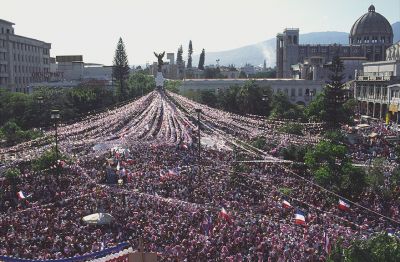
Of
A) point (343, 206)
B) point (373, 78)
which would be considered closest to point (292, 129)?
point (343, 206)

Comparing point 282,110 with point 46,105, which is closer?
point 46,105

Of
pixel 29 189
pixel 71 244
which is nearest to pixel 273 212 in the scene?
pixel 71 244

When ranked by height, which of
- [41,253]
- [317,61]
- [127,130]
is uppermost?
[317,61]

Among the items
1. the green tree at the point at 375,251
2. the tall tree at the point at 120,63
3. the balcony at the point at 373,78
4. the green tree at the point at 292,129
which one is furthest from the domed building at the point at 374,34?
the green tree at the point at 375,251

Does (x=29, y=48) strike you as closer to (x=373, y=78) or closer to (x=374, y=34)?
(x=373, y=78)

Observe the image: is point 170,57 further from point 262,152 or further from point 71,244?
point 71,244

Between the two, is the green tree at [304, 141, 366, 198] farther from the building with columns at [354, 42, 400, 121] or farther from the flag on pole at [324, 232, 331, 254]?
the building with columns at [354, 42, 400, 121]

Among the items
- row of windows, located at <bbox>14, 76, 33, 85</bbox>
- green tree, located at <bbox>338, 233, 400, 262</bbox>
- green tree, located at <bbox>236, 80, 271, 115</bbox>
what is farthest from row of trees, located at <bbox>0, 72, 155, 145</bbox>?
green tree, located at <bbox>338, 233, 400, 262</bbox>
